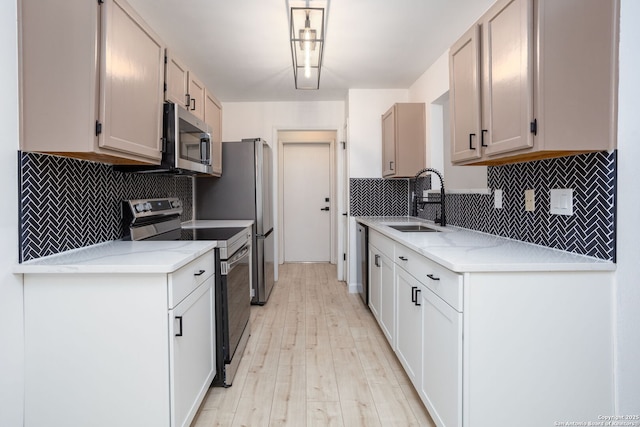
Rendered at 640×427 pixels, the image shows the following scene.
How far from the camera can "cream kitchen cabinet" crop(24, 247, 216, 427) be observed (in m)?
1.43

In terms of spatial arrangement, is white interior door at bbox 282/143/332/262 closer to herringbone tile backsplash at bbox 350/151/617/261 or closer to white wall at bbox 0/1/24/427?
herringbone tile backsplash at bbox 350/151/617/261

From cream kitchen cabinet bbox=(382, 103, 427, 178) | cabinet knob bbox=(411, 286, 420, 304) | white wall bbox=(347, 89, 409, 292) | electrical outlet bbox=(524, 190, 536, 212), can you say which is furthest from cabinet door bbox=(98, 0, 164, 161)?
white wall bbox=(347, 89, 409, 292)

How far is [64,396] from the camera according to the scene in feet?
4.72

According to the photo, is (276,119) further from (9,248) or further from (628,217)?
(628,217)

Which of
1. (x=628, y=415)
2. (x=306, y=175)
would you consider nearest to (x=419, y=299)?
(x=628, y=415)

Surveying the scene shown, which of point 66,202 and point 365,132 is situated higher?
point 365,132

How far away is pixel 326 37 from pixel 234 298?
1.98 metres

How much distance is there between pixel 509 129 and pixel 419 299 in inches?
35.2

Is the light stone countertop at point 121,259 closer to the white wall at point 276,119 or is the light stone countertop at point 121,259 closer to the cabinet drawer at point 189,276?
the cabinet drawer at point 189,276

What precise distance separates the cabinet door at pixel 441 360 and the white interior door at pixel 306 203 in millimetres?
4223

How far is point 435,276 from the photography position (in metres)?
1.64

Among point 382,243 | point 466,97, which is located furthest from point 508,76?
point 382,243

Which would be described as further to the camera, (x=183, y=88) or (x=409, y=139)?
(x=409, y=139)

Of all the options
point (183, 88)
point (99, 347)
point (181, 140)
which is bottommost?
point (99, 347)
